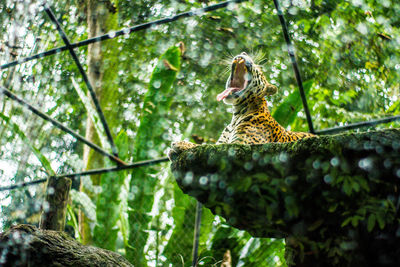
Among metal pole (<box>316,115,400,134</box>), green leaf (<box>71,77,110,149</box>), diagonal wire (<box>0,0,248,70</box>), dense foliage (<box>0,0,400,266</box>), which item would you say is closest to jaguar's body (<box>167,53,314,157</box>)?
diagonal wire (<box>0,0,248,70</box>)

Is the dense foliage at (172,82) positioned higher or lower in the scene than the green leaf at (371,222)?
higher

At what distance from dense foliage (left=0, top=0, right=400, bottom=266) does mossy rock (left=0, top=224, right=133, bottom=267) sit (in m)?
1.50

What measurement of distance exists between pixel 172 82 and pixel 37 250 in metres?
2.08

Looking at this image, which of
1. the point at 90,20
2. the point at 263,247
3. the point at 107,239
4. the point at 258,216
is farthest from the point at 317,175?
the point at 90,20

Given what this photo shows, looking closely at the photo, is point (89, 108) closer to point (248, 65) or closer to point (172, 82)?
point (172, 82)

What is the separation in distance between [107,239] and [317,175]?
8.06 ft

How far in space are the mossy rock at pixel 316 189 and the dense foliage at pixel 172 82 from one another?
5.06 feet

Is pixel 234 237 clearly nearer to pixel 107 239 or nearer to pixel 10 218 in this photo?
pixel 107 239

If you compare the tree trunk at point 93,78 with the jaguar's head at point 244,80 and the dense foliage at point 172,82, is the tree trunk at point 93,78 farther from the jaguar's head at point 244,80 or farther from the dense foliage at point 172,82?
the jaguar's head at point 244,80

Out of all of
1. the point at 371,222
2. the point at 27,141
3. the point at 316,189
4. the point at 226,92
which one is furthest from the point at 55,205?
the point at 371,222

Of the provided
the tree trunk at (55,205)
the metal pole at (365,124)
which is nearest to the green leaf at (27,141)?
the tree trunk at (55,205)

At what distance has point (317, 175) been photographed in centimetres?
122

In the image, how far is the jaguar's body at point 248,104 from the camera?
2.03m

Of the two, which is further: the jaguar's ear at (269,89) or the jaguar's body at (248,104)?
the jaguar's ear at (269,89)
